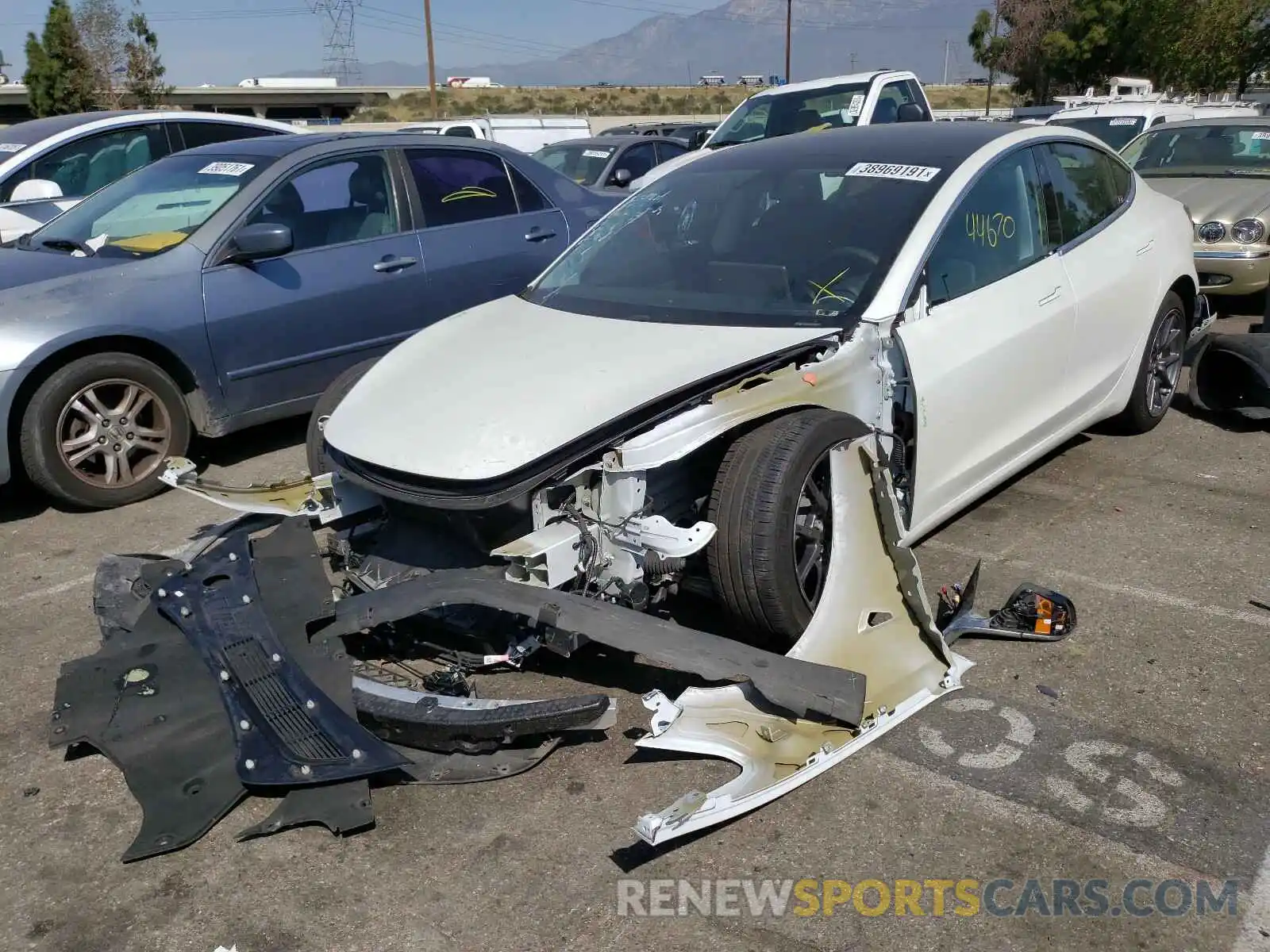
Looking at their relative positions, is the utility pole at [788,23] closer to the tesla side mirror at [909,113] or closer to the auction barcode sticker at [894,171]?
the tesla side mirror at [909,113]

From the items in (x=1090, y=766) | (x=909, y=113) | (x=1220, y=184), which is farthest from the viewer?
(x=909, y=113)

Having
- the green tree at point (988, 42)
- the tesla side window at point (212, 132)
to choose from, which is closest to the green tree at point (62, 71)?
the tesla side window at point (212, 132)

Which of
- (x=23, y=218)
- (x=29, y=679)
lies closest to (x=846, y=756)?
(x=29, y=679)

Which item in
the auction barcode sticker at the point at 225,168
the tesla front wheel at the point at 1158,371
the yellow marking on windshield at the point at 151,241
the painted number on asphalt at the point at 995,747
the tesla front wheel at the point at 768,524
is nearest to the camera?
the painted number on asphalt at the point at 995,747

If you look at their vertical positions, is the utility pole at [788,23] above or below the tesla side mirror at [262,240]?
above

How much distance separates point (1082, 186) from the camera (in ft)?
16.2

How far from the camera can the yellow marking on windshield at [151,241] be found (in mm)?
5703

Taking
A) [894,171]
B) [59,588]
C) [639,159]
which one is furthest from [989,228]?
[639,159]

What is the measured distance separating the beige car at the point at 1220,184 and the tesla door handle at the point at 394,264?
20.2 ft

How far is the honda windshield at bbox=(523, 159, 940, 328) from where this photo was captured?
3.88 meters

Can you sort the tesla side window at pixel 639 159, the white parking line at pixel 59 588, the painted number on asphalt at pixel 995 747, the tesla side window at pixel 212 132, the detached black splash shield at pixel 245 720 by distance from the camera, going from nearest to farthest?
the detached black splash shield at pixel 245 720
the painted number on asphalt at pixel 995 747
the white parking line at pixel 59 588
the tesla side window at pixel 212 132
the tesla side window at pixel 639 159

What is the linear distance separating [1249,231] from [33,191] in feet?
30.2

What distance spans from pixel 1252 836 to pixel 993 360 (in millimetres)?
1936

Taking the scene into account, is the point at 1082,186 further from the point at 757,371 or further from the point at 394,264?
the point at 394,264
